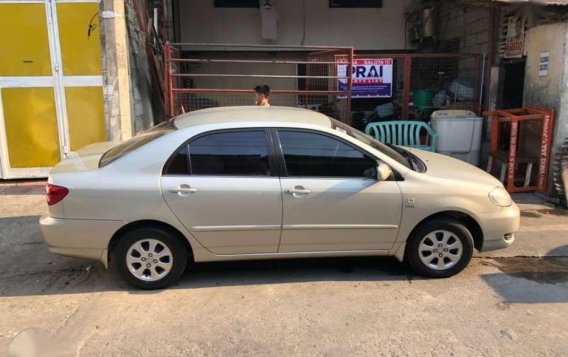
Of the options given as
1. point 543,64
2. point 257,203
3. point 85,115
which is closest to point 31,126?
point 85,115

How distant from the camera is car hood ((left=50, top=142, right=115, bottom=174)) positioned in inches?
177

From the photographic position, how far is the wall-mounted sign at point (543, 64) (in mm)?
7542

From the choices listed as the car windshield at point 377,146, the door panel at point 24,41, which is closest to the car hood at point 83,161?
the car windshield at point 377,146

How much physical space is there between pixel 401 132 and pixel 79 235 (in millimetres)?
5702

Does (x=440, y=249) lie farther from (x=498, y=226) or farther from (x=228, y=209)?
(x=228, y=209)

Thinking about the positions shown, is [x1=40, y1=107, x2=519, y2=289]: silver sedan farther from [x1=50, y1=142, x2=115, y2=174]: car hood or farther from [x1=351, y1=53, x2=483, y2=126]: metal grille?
[x1=351, y1=53, x2=483, y2=126]: metal grille

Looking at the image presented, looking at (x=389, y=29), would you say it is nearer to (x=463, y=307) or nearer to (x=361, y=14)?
(x=361, y=14)

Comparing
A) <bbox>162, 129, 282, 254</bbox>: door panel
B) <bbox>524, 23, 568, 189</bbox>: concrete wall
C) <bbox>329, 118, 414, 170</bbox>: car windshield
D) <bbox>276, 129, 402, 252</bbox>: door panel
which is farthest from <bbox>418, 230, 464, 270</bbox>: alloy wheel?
<bbox>524, 23, 568, 189</bbox>: concrete wall

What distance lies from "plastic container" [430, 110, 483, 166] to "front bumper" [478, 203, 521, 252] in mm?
3888

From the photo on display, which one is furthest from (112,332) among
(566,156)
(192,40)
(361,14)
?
(361,14)

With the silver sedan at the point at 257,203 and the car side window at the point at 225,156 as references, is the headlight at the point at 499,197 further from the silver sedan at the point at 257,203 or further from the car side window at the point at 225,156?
the car side window at the point at 225,156

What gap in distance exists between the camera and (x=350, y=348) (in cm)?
354

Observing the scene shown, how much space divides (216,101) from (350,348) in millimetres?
6089

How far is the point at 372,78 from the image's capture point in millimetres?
9078
